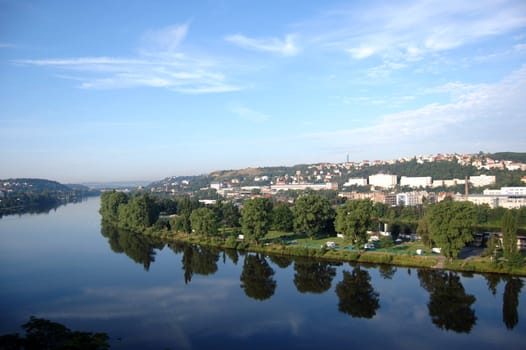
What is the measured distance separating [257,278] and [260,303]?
3.25 meters

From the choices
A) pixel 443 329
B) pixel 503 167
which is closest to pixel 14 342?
pixel 443 329

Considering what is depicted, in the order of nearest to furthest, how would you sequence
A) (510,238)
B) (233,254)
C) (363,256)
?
(510,238), (363,256), (233,254)

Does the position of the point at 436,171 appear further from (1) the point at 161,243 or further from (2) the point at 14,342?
(2) the point at 14,342

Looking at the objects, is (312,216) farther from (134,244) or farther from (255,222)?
(134,244)

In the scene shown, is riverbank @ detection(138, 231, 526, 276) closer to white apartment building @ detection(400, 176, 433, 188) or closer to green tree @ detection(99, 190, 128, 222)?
green tree @ detection(99, 190, 128, 222)

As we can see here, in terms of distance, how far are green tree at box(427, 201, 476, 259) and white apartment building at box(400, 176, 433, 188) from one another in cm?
5551

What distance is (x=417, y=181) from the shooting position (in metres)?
74.3

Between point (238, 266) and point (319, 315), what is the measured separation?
7525mm

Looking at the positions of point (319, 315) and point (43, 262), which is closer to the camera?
point (319, 315)

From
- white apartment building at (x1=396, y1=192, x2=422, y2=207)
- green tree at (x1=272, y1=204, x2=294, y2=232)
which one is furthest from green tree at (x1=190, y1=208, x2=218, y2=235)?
white apartment building at (x1=396, y1=192, x2=422, y2=207)

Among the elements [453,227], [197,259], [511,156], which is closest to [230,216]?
[197,259]

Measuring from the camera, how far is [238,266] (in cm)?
2028

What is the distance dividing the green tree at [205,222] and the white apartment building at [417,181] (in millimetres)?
53072

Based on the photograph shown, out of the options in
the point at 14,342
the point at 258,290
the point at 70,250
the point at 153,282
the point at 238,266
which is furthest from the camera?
the point at 70,250
